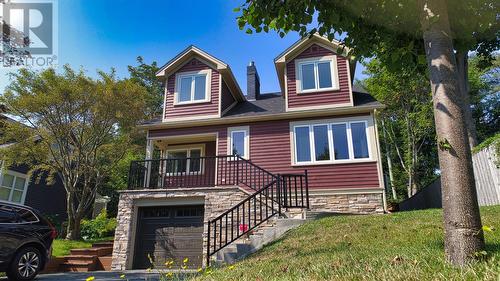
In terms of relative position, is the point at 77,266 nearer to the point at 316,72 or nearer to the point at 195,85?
the point at 195,85

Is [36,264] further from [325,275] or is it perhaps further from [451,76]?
[451,76]

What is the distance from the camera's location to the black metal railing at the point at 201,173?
11.4 metres

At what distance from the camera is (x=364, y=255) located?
395 cm

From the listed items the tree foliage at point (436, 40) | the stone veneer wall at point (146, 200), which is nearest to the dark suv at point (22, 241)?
the stone veneer wall at point (146, 200)

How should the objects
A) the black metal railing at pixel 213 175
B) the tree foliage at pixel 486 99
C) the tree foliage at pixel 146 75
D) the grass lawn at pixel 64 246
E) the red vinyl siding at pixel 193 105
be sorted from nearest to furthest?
1. the grass lawn at pixel 64 246
2. the black metal railing at pixel 213 175
3. the red vinyl siding at pixel 193 105
4. the tree foliage at pixel 486 99
5. the tree foliage at pixel 146 75

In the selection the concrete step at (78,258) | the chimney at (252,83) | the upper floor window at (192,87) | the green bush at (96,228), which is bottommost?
the concrete step at (78,258)

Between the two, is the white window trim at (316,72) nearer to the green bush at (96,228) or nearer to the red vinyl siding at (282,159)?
the red vinyl siding at (282,159)

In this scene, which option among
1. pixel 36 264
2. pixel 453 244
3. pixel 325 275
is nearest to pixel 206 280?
pixel 325 275

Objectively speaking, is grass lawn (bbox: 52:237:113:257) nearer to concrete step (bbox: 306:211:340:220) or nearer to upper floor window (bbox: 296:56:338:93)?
concrete step (bbox: 306:211:340:220)

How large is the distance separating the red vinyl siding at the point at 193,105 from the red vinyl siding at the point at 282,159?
2.16ft

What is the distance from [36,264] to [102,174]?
8.44 metres

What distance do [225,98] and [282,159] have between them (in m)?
3.94

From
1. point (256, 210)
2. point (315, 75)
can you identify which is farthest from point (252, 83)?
point (256, 210)

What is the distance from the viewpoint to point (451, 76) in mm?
2826
